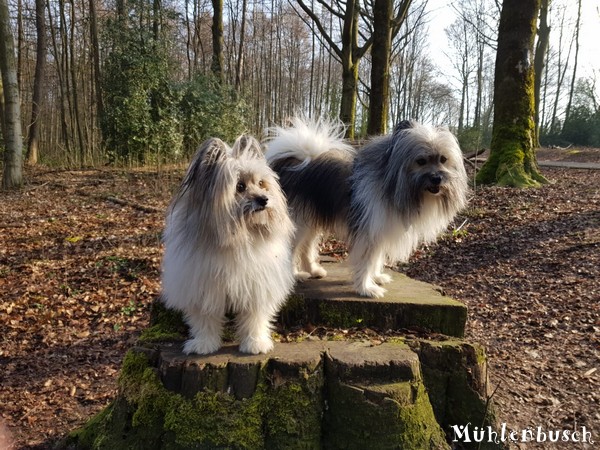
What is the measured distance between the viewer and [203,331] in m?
2.96

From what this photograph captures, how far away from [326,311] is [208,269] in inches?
44.7

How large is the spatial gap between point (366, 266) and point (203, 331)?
1.45 m

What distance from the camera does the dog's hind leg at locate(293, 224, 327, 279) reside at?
4.21 metres

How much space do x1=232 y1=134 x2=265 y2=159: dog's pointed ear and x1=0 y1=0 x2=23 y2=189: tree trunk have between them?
10.3 m

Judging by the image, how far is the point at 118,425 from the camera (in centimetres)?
297

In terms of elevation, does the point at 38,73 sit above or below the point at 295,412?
above

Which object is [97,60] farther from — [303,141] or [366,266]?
[366,266]

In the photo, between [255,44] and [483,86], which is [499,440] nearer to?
[255,44]

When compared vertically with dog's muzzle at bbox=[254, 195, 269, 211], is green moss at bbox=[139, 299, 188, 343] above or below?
below

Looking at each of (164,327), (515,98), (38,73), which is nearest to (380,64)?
(515,98)

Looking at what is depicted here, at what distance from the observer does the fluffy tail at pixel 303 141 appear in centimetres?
440

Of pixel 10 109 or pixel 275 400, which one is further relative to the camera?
pixel 10 109

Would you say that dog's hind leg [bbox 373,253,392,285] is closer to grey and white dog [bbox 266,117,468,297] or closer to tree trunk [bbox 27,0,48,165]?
grey and white dog [bbox 266,117,468,297]

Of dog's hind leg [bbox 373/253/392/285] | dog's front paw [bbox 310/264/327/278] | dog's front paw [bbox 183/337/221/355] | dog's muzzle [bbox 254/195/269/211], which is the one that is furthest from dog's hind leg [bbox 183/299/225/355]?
dog's hind leg [bbox 373/253/392/285]
